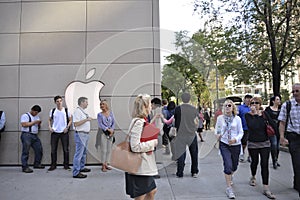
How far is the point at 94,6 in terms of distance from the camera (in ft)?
24.5

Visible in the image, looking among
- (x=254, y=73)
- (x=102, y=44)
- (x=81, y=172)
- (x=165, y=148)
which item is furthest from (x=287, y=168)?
(x=254, y=73)

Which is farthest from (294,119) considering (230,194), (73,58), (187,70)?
(73,58)

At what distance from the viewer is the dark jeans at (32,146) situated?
261 inches

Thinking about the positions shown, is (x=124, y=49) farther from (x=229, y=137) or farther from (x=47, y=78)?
(x=229, y=137)

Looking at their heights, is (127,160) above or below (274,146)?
above

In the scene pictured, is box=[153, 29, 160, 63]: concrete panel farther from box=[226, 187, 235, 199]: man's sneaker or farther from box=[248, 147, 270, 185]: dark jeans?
box=[226, 187, 235, 199]: man's sneaker

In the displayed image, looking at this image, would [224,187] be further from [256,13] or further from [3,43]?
[256,13]

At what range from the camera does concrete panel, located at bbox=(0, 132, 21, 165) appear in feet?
23.6

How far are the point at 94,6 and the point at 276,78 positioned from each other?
821cm

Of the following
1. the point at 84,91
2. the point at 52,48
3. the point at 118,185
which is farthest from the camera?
the point at 52,48

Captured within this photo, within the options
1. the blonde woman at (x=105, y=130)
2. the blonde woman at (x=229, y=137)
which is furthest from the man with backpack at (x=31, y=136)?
the blonde woman at (x=229, y=137)

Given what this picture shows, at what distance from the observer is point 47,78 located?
24.0ft

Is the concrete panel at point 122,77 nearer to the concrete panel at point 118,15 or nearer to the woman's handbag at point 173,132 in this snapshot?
the concrete panel at point 118,15

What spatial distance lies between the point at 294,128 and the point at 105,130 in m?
3.99
